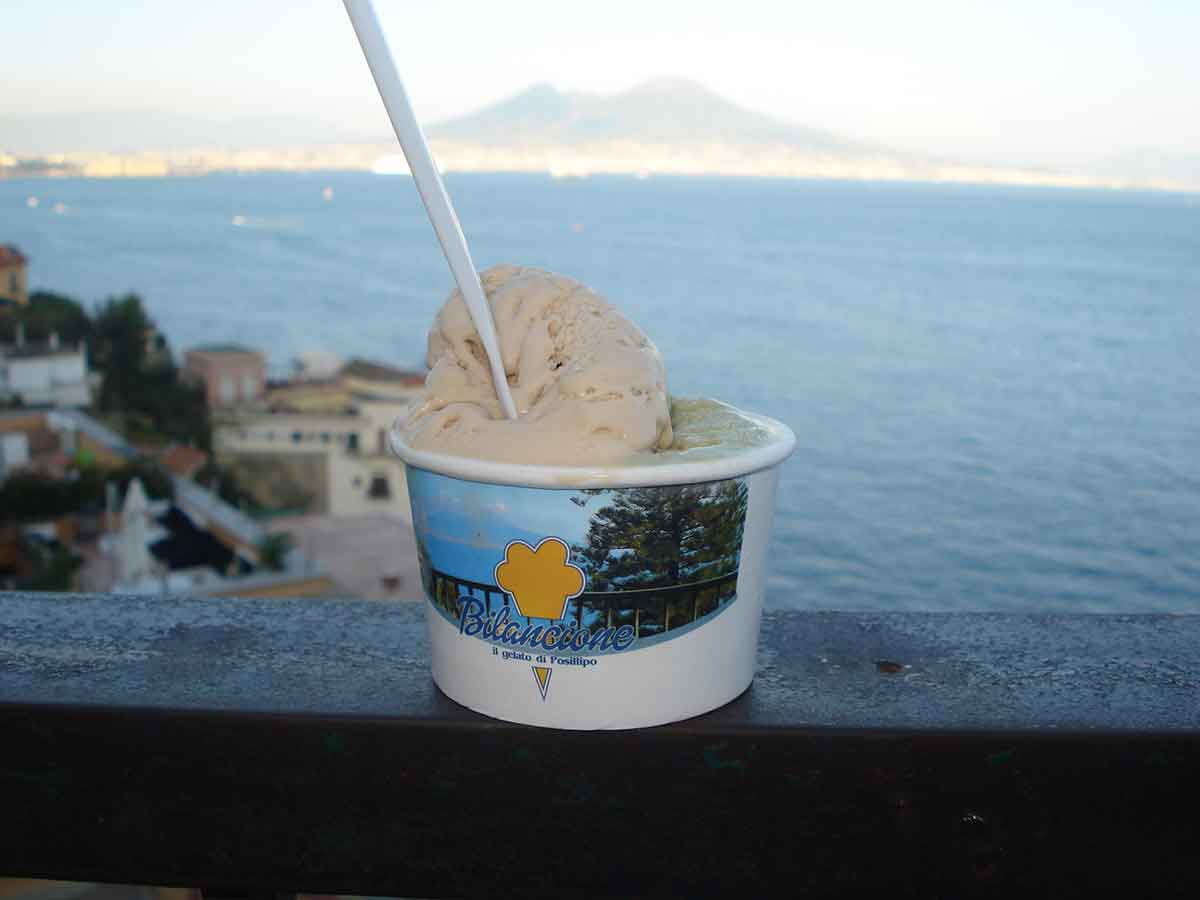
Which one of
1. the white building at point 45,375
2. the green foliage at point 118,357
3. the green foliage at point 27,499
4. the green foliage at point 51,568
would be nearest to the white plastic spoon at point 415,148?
the green foliage at point 51,568

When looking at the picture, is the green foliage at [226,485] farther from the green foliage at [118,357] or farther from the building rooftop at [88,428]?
the green foliage at [118,357]

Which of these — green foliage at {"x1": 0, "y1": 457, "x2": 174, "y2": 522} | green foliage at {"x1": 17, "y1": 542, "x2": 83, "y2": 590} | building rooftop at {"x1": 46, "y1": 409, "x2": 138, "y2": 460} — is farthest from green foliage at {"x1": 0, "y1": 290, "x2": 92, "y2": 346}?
green foliage at {"x1": 17, "y1": 542, "x2": 83, "y2": 590}

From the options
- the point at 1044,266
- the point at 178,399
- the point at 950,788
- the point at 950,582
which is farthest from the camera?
the point at 1044,266

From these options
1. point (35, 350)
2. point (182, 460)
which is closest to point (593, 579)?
point (182, 460)

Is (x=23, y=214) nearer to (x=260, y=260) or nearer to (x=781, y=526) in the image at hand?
(x=260, y=260)

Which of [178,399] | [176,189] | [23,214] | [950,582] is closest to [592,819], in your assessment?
[950,582]

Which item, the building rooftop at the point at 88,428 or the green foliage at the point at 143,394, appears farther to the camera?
the green foliage at the point at 143,394
